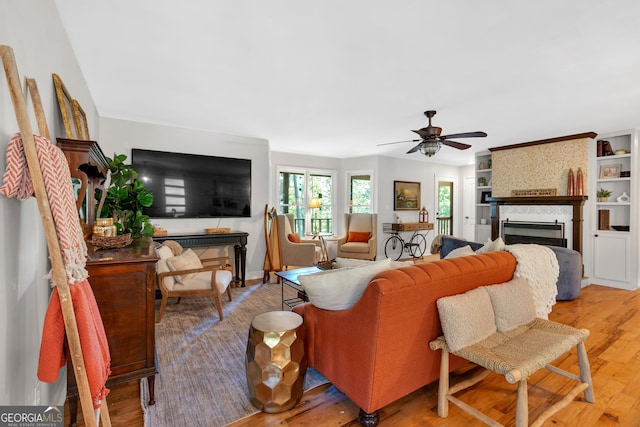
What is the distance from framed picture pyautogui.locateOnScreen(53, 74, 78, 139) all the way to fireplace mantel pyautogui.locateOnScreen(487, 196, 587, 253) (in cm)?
627

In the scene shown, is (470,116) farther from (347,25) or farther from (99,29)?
(99,29)

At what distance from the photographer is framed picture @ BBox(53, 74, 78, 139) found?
6.02 feet

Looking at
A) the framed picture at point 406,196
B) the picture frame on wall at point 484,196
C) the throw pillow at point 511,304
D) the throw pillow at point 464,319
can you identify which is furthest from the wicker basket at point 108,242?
the picture frame on wall at point 484,196

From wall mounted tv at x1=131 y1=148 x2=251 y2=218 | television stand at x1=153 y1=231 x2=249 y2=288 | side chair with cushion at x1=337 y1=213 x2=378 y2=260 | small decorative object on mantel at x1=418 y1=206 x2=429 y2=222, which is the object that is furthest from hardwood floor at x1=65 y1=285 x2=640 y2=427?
small decorative object on mantel at x1=418 y1=206 x2=429 y2=222

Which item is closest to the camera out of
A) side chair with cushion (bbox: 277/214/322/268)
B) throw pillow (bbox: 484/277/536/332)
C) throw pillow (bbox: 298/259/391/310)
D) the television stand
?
throw pillow (bbox: 298/259/391/310)

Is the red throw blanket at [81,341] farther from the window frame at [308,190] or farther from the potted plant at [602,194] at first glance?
the potted plant at [602,194]

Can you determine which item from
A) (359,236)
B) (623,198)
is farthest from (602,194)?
(359,236)

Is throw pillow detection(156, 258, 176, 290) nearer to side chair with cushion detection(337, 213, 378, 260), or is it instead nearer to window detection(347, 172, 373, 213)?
side chair with cushion detection(337, 213, 378, 260)

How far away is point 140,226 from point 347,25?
2526mm

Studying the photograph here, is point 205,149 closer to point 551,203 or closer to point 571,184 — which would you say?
point 551,203

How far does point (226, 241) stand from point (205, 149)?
4.79 ft

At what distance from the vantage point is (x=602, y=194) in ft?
15.8

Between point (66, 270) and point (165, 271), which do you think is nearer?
point (66, 270)

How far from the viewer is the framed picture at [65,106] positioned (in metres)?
1.83
